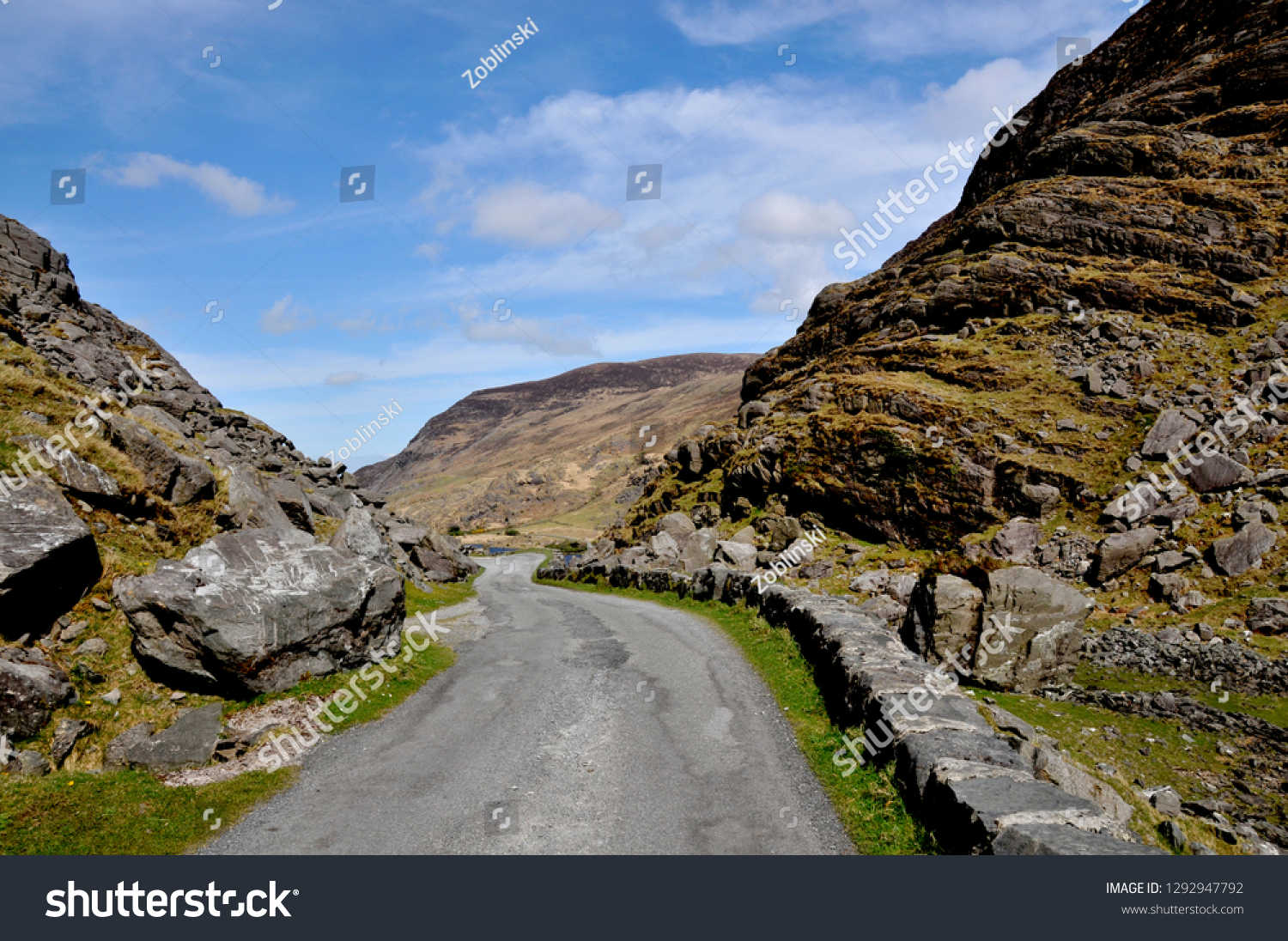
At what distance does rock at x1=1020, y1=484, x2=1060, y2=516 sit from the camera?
73.9 feet

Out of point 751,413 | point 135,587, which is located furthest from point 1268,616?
point 751,413

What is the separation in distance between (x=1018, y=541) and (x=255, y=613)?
2287cm

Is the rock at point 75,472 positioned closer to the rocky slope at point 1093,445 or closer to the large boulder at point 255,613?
the large boulder at point 255,613

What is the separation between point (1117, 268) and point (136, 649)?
40.6m

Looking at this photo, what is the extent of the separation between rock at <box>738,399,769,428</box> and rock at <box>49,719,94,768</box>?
35642 millimetres

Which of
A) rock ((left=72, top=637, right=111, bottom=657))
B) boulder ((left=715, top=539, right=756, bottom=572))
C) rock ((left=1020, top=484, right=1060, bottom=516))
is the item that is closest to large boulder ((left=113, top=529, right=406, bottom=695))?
rock ((left=72, top=637, right=111, bottom=657))

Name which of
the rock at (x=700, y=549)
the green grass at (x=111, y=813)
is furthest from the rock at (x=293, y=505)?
the rock at (x=700, y=549)

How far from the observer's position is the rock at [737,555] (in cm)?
2888

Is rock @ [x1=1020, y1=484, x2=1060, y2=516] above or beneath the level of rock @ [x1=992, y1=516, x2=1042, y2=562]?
above

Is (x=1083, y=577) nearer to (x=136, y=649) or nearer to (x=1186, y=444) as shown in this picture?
(x=1186, y=444)

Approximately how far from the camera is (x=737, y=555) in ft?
96.1

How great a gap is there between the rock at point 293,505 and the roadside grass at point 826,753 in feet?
53.3

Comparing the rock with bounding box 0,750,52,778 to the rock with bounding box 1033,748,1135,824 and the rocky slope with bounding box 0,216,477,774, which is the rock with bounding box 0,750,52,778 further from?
the rock with bounding box 1033,748,1135,824
